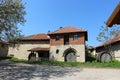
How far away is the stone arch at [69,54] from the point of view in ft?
140

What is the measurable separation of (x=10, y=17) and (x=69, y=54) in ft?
49.4

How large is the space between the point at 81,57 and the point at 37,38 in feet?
42.3

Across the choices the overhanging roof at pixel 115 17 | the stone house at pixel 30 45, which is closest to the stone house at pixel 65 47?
the stone house at pixel 30 45

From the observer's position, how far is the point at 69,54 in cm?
4309

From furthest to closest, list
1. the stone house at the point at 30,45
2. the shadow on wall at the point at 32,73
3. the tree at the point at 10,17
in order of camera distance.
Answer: the stone house at the point at 30,45 < the tree at the point at 10,17 < the shadow on wall at the point at 32,73

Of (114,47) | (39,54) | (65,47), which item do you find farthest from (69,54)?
(114,47)

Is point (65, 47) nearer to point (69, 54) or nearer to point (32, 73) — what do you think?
point (69, 54)

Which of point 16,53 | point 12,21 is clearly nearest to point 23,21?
point 12,21

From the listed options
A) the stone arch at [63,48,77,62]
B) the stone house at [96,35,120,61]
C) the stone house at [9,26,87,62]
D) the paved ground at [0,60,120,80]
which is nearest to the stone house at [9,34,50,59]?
the stone house at [9,26,87,62]

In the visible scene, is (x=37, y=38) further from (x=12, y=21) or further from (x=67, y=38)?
(x=12, y=21)

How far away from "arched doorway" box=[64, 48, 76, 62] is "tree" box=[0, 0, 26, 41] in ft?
39.4

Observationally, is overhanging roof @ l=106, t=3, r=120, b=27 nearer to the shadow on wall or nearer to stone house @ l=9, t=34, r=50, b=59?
the shadow on wall

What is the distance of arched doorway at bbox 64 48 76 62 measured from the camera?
4259 centimetres

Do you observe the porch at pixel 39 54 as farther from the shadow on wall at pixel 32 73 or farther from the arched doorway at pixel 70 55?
the shadow on wall at pixel 32 73
